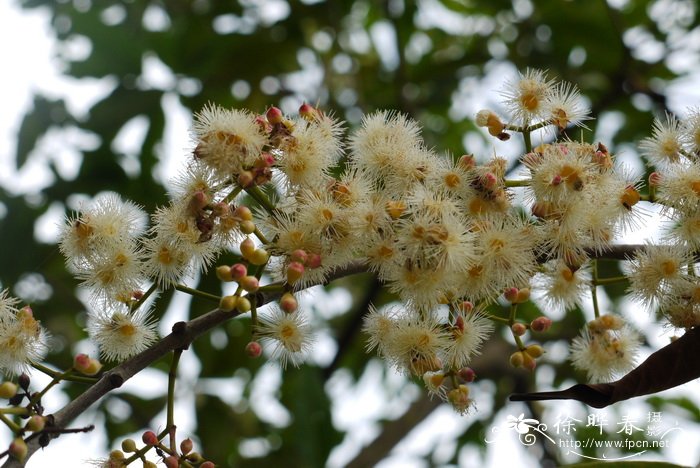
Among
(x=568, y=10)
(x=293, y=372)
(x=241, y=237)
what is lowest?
(x=293, y=372)

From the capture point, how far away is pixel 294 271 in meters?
1.45

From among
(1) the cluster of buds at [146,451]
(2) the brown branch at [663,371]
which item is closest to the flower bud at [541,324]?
(2) the brown branch at [663,371]

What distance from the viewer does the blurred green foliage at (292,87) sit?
2.90 metres

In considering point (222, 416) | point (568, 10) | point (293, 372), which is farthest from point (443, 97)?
point (222, 416)

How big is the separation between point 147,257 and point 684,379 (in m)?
1.05

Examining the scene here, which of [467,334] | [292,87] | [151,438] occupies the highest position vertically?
[467,334]

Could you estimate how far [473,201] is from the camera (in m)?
1.58

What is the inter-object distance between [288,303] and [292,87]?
234 centimetres

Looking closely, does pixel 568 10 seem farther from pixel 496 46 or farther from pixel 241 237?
pixel 241 237

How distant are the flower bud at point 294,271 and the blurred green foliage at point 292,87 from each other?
119cm

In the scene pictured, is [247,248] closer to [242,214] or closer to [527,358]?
[242,214]

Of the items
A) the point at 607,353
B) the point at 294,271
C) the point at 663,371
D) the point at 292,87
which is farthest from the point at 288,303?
the point at 292,87

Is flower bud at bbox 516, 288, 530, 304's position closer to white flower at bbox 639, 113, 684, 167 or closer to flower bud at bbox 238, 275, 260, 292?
white flower at bbox 639, 113, 684, 167

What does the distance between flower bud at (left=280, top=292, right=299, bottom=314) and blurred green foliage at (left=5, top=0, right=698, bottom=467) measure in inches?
45.0
